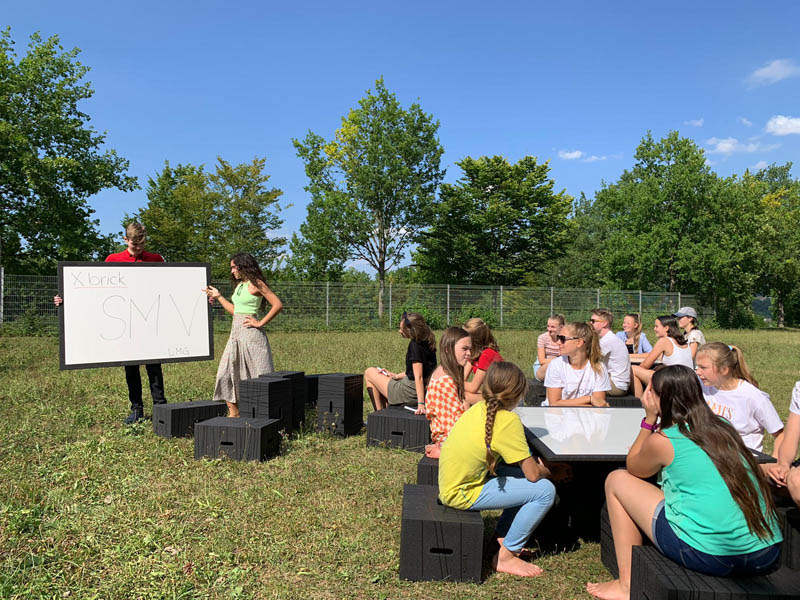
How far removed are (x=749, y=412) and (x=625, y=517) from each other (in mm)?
1519

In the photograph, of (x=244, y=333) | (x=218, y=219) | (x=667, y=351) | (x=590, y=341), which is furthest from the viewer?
(x=218, y=219)

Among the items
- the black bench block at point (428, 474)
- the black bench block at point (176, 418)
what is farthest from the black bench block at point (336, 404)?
the black bench block at point (428, 474)

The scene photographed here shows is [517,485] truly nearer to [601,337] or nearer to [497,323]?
[601,337]

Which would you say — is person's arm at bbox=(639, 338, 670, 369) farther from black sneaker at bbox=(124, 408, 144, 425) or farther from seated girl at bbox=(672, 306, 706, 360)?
black sneaker at bbox=(124, 408, 144, 425)

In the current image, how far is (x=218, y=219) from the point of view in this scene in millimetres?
35750

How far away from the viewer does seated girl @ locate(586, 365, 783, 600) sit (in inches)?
98.7

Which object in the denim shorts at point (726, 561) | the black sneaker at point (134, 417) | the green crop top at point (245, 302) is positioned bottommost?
the black sneaker at point (134, 417)

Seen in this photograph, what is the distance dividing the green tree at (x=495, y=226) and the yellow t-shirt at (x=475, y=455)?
33167 mm

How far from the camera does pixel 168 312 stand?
6.59 metres

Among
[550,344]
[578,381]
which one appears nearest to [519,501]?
[578,381]

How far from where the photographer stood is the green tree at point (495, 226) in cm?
3684

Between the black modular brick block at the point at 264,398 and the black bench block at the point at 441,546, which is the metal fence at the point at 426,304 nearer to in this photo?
the black modular brick block at the point at 264,398

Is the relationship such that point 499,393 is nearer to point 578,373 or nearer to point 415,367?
point 578,373

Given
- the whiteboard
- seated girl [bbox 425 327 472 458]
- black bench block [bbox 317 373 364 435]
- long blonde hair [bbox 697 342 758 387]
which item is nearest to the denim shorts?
long blonde hair [bbox 697 342 758 387]
